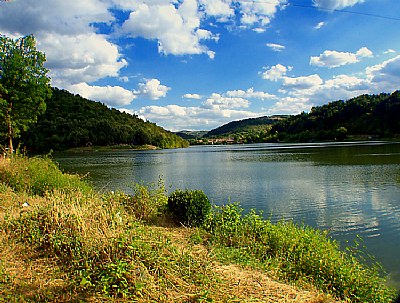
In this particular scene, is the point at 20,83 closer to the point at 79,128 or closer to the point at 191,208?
the point at 191,208

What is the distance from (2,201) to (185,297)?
6.90 meters

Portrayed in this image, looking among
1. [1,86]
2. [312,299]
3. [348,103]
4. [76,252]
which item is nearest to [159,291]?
[76,252]

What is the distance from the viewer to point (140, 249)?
5371 mm

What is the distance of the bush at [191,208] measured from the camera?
30.9 ft

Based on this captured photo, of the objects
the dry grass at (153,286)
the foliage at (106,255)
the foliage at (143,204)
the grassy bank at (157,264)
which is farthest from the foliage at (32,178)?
the dry grass at (153,286)

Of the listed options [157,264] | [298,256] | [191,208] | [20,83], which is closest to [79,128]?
[20,83]

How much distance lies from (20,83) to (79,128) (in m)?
90.5

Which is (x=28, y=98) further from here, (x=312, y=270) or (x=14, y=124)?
(x=312, y=270)

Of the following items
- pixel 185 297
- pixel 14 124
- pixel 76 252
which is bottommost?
pixel 185 297

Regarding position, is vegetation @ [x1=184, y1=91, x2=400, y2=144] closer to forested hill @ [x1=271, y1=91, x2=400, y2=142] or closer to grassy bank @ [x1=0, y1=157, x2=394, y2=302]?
forested hill @ [x1=271, y1=91, x2=400, y2=142]

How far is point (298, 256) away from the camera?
25.0ft

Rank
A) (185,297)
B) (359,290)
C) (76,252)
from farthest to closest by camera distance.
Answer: (359,290) < (76,252) < (185,297)

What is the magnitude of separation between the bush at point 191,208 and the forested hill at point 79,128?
89.4 meters

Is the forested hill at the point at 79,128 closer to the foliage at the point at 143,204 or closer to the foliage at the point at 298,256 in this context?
the foliage at the point at 143,204
